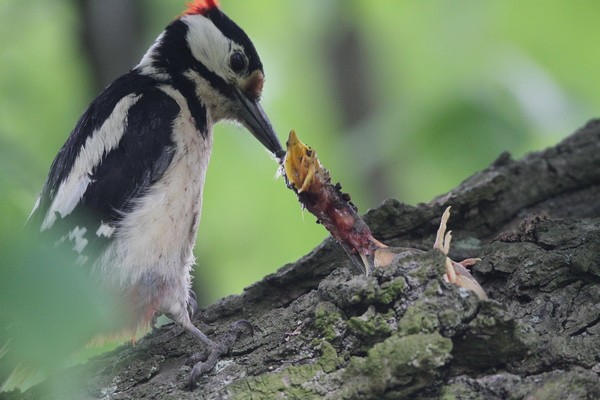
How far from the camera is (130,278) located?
9.84ft

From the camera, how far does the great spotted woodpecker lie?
303 cm

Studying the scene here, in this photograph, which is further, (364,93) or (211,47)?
(364,93)

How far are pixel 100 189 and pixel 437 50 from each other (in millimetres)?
2736

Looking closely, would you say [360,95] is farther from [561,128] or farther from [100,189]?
[100,189]

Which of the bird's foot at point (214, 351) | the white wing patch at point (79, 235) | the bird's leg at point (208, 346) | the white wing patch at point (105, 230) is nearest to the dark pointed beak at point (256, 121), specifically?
the white wing patch at point (105, 230)

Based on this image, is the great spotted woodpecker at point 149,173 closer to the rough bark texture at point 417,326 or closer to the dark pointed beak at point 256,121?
the dark pointed beak at point 256,121

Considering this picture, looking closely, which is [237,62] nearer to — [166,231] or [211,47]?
[211,47]

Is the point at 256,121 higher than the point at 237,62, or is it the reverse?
the point at 237,62

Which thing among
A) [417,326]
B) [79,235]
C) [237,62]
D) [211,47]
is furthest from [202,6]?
[417,326]

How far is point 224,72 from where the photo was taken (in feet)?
12.0

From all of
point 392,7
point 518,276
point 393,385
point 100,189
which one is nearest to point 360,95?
point 392,7

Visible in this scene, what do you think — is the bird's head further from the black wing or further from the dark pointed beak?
the black wing

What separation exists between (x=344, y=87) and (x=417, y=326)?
4579 mm

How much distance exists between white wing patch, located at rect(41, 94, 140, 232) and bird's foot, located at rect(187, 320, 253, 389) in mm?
949
